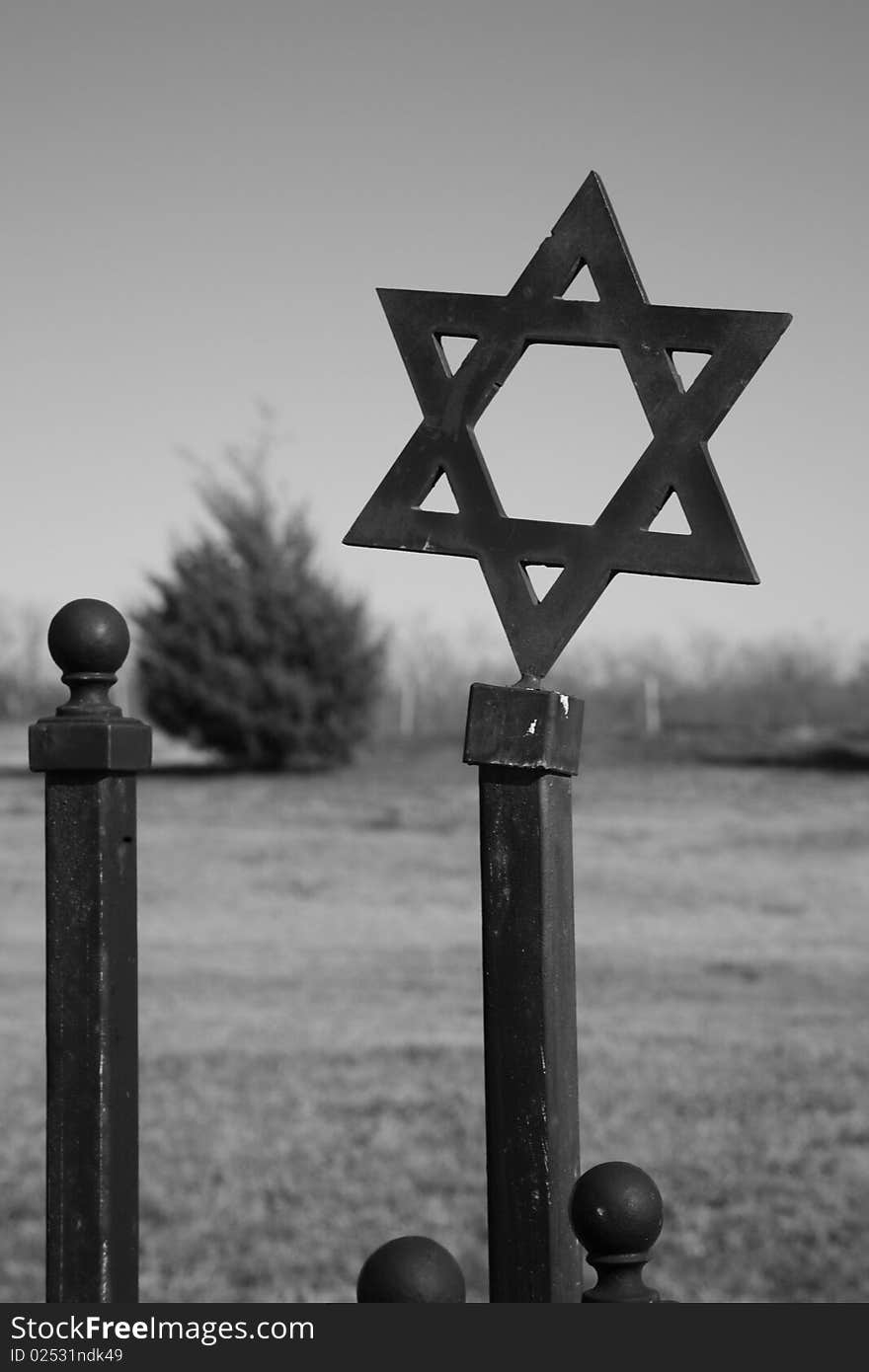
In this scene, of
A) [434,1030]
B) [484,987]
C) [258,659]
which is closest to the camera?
[484,987]

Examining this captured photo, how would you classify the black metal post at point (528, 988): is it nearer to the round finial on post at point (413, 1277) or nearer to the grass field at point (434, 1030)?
the round finial on post at point (413, 1277)

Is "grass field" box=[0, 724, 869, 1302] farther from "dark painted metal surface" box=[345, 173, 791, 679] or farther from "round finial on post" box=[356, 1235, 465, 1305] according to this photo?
"dark painted metal surface" box=[345, 173, 791, 679]

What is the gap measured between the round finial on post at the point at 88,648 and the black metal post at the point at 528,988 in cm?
49

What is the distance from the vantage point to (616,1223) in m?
1.65

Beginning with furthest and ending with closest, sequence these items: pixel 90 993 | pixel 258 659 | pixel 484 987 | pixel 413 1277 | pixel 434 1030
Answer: pixel 258 659
pixel 434 1030
pixel 90 993
pixel 484 987
pixel 413 1277

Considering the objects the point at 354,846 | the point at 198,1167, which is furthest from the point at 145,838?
the point at 198,1167

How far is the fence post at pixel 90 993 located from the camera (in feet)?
6.31

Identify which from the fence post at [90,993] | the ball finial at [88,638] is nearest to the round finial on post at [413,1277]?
the fence post at [90,993]

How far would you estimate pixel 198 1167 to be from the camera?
6.21 metres

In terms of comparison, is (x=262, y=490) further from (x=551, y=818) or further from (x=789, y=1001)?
(x=551, y=818)

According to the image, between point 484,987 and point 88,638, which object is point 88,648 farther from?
point 484,987

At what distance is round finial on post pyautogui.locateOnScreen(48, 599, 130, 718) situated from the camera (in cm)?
198

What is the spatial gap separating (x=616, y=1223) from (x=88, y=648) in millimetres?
976

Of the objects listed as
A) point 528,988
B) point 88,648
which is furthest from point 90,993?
point 528,988
